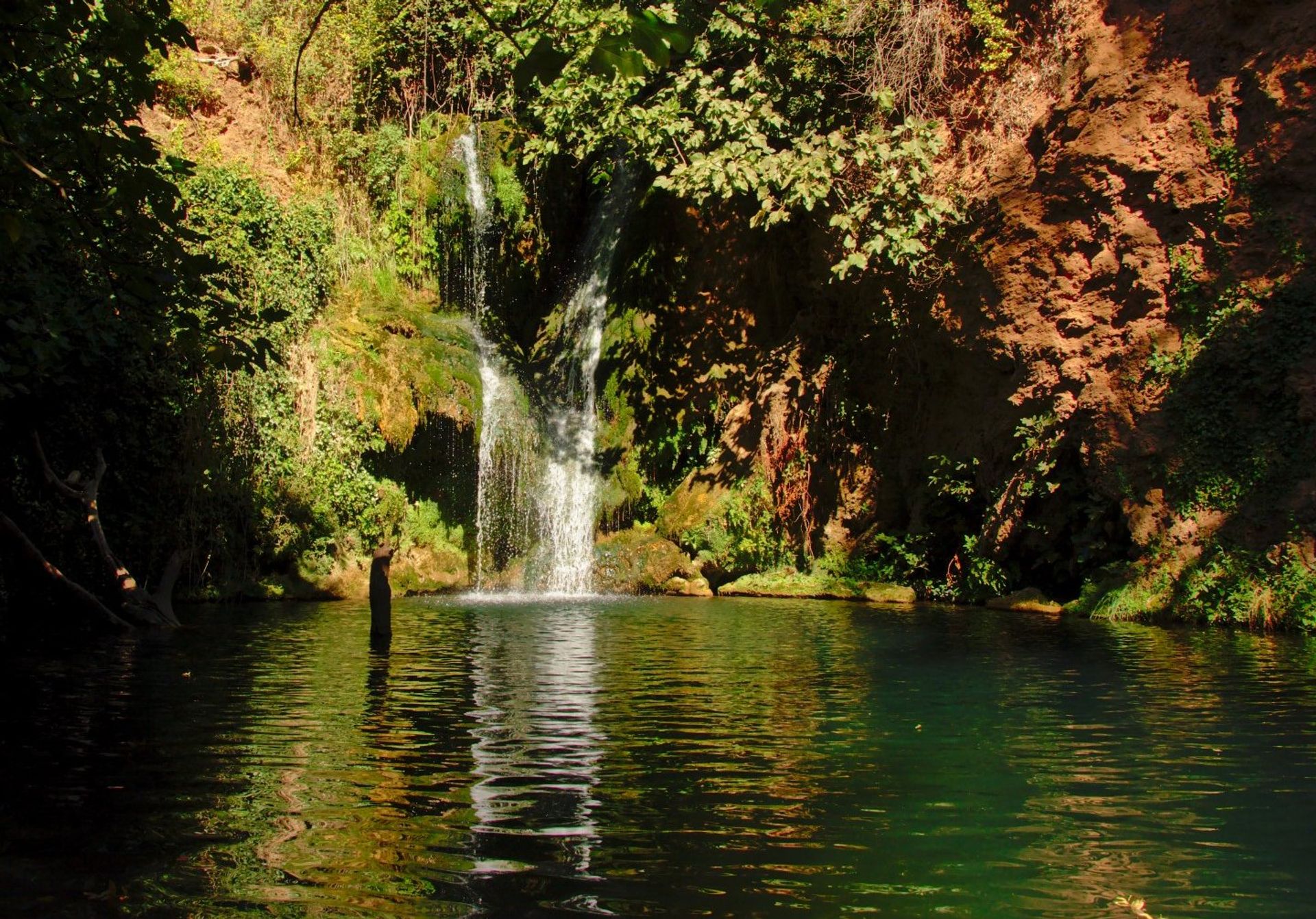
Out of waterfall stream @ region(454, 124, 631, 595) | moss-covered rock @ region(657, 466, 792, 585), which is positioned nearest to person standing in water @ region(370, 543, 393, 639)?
waterfall stream @ region(454, 124, 631, 595)

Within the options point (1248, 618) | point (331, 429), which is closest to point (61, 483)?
point (331, 429)

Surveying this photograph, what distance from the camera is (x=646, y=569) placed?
19625 millimetres

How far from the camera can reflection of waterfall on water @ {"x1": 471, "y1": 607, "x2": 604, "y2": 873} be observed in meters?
4.57

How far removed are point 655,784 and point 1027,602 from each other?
38.3 ft

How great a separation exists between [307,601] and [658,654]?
849 cm

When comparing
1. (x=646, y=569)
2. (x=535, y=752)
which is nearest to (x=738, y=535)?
(x=646, y=569)

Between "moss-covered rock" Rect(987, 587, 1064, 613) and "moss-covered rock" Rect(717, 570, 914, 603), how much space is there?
1.41 m

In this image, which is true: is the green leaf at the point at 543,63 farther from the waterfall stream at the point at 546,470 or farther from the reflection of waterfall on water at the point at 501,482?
the reflection of waterfall on water at the point at 501,482

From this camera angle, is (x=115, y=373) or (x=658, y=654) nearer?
(x=658, y=654)

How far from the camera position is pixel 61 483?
1183 cm

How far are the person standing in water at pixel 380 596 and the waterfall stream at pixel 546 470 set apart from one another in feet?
28.1

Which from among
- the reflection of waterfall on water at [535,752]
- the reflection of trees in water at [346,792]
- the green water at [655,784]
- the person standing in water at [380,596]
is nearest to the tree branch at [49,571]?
the green water at [655,784]

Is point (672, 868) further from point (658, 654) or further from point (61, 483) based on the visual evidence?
point (61, 483)

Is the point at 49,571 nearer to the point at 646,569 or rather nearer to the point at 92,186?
the point at 92,186
